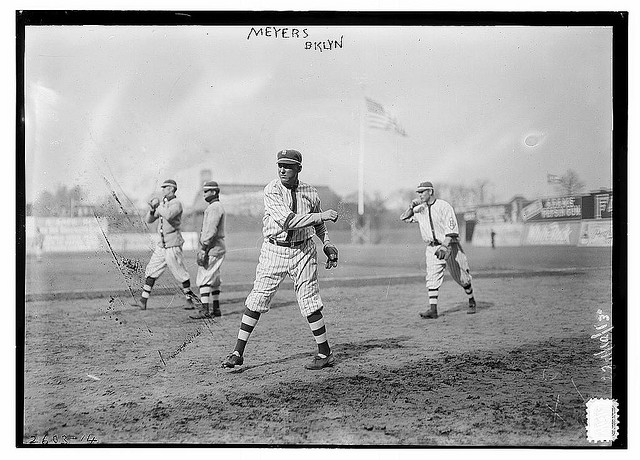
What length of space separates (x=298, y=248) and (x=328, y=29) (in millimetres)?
1387

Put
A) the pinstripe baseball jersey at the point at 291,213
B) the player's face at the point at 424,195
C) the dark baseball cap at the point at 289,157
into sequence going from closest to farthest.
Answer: the pinstripe baseball jersey at the point at 291,213
the dark baseball cap at the point at 289,157
the player's face at the point at 424,195

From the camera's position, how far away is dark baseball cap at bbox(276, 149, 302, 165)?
399 cm

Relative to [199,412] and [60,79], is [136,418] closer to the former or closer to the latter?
[199,412]

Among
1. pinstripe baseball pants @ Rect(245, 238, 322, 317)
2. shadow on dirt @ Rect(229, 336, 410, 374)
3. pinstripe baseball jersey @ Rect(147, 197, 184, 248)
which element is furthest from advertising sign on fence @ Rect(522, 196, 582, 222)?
pinstripe baseball jersey @ Rect(147, 197, 184, 248)

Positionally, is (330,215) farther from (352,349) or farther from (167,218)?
(167,218)

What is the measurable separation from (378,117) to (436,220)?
0.76 m

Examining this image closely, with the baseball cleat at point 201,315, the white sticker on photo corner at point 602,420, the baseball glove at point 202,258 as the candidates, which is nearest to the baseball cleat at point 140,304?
the baseball cleat at point 201,315

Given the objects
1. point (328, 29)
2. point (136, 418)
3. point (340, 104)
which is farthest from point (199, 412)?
point (328, 29)

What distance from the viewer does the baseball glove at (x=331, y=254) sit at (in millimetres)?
3969

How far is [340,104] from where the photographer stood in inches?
160

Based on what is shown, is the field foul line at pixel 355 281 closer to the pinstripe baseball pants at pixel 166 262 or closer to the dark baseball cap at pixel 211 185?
the pinstripe baseball pants at pixel 166 262

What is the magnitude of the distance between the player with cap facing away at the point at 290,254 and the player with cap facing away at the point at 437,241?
22.6 inches

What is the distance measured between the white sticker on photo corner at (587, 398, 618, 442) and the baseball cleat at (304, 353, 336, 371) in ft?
5.44

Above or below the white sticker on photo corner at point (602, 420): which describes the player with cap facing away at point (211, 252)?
above
